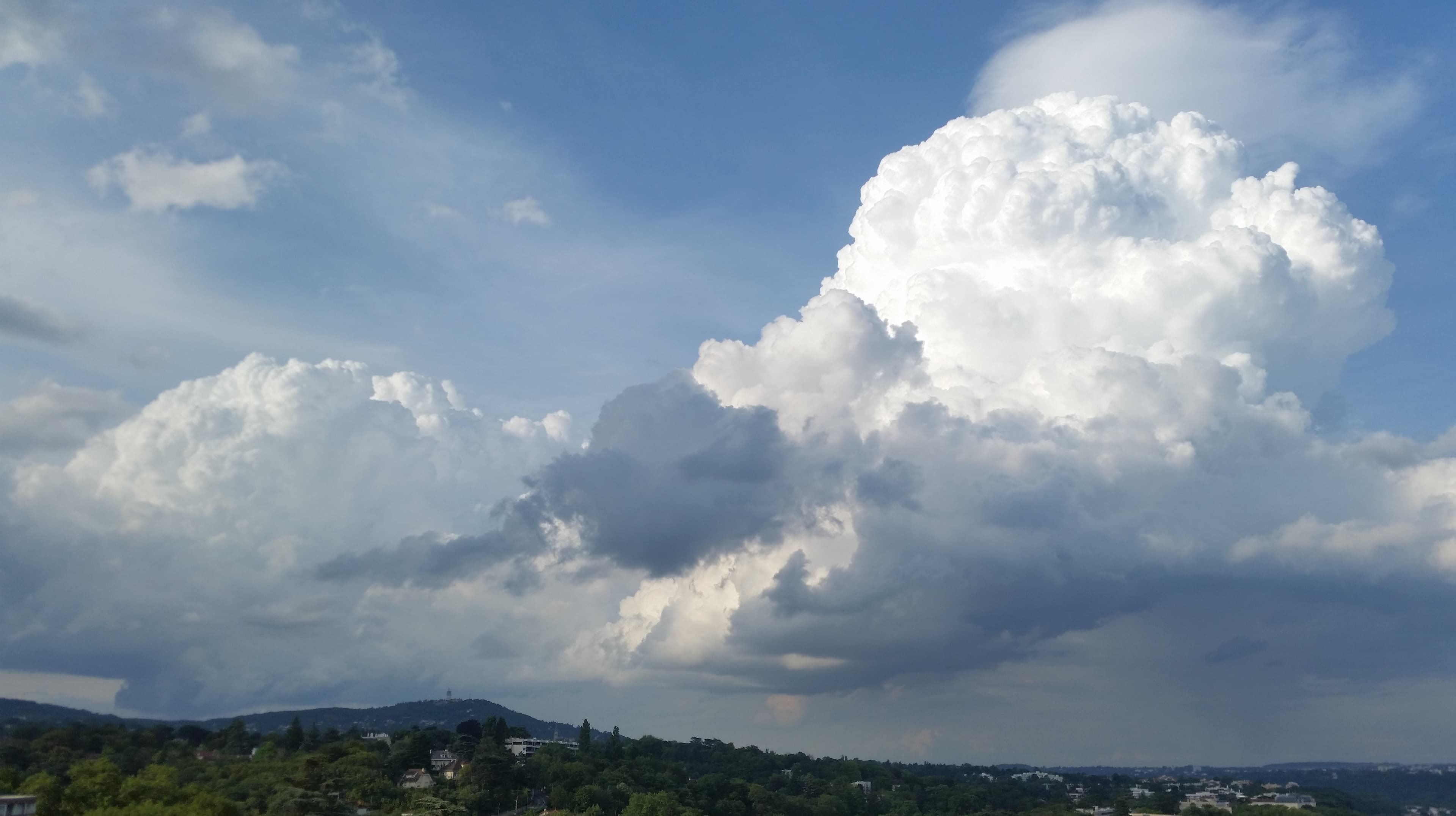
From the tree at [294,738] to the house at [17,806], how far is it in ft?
212

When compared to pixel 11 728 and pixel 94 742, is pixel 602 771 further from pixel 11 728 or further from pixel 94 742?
pixel 11 728

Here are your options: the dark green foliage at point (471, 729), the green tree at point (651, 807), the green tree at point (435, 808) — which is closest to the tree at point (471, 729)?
the dark green foliage at point (471, 729)

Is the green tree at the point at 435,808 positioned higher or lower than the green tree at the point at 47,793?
lower

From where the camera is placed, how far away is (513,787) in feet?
411

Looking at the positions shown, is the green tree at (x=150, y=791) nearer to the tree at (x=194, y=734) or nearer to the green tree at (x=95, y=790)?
the green tree at (x=95, y=790)

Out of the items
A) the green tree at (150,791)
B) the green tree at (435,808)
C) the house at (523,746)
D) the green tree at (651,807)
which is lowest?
the green tree at (651,807)

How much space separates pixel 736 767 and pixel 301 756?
102503mm

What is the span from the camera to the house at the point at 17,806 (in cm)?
6956

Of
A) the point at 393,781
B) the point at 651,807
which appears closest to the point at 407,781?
the point at 393,781

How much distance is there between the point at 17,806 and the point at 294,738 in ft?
235

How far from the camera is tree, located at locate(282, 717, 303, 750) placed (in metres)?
139

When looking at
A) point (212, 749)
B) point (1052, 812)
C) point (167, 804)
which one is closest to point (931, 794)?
point (1052, 812)

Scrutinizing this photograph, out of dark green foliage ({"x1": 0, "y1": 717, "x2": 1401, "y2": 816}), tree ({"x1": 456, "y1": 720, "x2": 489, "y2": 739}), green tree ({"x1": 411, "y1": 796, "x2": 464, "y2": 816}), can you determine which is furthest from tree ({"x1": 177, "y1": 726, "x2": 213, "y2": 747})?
green tree ({"x1": 411, "y1": 796, "x2": 464, "y2": 816})

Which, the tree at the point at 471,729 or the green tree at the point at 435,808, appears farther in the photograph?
the tree at the point at 471,729
